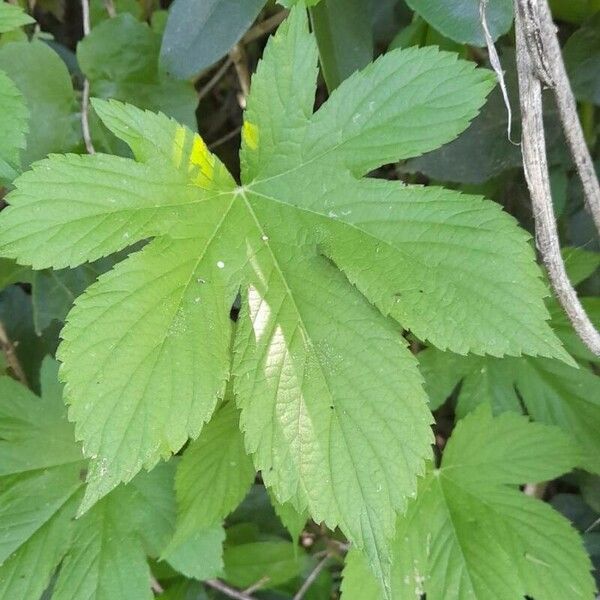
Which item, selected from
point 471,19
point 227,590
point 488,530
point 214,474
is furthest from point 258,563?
point 471,19

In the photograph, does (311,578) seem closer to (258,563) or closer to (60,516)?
(258,563)

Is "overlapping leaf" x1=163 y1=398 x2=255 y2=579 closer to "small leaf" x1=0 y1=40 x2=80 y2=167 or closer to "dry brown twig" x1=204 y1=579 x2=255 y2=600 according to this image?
"dry brown twig" x1=204 y1=579 x2=255 y2=600

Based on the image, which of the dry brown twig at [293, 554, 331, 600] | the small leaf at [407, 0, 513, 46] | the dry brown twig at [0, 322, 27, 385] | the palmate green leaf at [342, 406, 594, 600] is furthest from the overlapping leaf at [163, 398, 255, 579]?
the small leaf at [407, 0, 513, 46]

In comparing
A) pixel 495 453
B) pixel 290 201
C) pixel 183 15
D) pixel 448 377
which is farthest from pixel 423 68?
pixel 495 453

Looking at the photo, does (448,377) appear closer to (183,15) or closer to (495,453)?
(495,453)

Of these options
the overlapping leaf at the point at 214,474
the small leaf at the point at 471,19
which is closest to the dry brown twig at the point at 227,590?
the overlapping leaf at the point at 214,474

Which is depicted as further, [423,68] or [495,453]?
[495,453]
